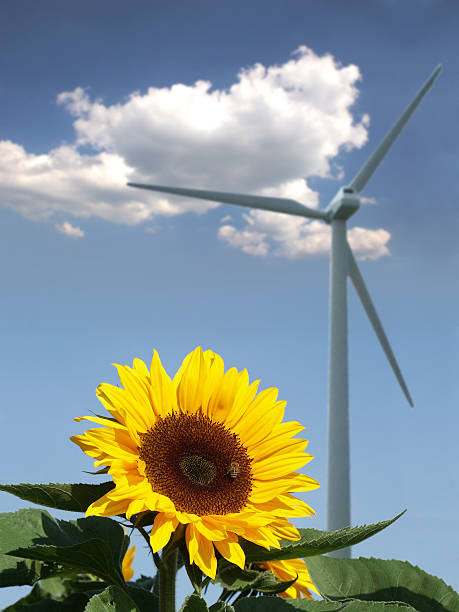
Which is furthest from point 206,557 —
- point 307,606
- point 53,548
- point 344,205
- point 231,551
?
point 344,205

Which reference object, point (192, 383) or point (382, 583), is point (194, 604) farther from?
point (192, 383)

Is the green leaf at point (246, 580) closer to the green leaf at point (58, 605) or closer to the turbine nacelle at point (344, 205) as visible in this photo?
the green leaf at point (58, 605)

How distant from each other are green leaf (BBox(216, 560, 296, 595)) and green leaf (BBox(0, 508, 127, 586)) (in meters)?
0.31

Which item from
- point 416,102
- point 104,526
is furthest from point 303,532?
point 416,102

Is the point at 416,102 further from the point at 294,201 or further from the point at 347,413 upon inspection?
the point at 347,413

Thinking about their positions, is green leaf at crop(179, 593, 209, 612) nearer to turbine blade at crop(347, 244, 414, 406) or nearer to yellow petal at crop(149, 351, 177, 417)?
yellow petal at crop(149, 351, 177, 417)

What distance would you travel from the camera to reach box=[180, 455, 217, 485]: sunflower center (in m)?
2.37

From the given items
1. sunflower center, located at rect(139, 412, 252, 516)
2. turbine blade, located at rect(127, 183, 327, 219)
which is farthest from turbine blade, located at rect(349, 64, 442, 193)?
sunflower center, located at rect(139, 412, 252, 516)

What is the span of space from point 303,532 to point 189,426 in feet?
1.68

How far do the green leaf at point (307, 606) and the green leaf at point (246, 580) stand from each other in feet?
0.46

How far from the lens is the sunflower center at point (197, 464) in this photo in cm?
225

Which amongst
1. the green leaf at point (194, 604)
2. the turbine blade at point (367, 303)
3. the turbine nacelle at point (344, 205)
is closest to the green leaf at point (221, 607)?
the green leaf at point (194, 604)

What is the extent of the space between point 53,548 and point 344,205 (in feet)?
78.8

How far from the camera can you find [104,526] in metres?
2.22
